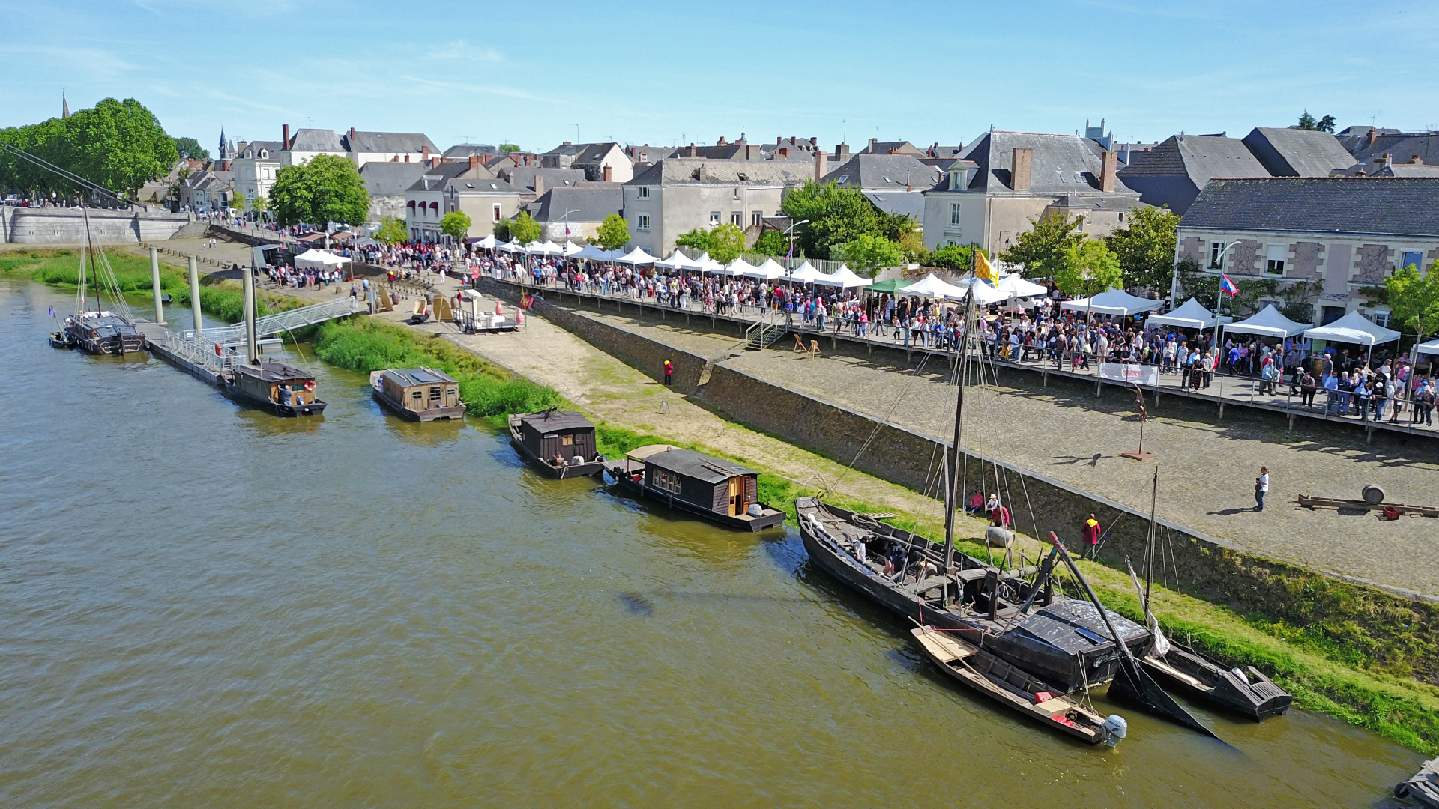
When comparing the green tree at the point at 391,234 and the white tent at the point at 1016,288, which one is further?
the green tree at the point at 391,234

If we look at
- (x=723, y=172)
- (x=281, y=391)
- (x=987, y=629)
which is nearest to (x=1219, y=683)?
(x=987, y=629)

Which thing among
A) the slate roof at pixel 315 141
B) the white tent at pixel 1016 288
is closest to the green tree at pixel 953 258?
the white tent at pixel 1016 288

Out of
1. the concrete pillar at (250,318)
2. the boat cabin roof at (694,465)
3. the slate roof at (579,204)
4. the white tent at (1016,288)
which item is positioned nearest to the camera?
the boat cabin roof at (694,465)

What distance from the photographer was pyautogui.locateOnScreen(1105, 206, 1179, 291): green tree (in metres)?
40.8

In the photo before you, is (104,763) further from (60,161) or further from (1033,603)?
(60,161)

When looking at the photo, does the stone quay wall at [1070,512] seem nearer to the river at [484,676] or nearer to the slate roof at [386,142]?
the river at [484,676]

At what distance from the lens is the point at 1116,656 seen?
19.6 m

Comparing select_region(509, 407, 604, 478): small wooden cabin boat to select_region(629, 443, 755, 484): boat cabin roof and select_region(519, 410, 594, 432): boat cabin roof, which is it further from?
select_region(629, 443, 755, 484): boat cabin roof

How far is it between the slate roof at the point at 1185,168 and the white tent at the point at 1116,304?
19260mm

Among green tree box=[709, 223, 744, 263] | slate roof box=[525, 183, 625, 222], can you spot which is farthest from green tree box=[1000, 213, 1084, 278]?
slate roof box=[525, 183, 625, 222]

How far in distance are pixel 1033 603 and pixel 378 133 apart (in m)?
126

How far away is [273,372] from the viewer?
41938 millimetres

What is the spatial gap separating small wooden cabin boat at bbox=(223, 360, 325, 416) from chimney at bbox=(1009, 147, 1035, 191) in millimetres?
33738

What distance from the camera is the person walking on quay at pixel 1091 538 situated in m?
23.7
